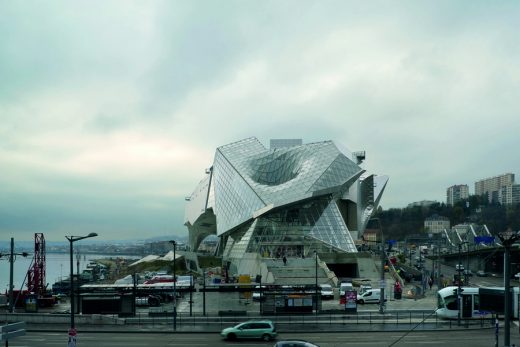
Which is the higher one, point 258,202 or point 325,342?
point 258,202

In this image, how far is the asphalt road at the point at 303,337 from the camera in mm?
30266

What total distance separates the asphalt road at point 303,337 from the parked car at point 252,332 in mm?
388

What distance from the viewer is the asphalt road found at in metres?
30.3

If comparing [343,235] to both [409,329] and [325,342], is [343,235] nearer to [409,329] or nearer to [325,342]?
[409,329]

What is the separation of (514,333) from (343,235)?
50132mm

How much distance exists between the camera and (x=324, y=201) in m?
89.6

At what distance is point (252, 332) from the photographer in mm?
31781

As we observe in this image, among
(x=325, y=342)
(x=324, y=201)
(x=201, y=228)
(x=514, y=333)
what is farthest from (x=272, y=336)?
(x=201, y=228)

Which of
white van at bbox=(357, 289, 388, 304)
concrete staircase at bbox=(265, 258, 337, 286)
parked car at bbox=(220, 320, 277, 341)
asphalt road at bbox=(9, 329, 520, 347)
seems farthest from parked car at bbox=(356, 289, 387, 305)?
parked car at bbox=(220, 320, 277, 341)

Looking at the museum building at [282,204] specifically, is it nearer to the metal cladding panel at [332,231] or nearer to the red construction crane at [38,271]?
the metal cladding panel at [332,231]

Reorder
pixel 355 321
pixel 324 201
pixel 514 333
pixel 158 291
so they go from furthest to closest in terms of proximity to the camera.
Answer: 1. pixel 324 201
2. pixel 158 291
3. pixel 355 321
4. pixel 514 333

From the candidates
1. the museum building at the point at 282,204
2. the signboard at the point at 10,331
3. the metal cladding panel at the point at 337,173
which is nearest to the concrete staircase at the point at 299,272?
the museum building at the point at 282,204

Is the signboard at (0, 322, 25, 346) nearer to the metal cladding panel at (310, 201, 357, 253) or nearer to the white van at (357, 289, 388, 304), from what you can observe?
the white van at (357, 289, 388, 304)

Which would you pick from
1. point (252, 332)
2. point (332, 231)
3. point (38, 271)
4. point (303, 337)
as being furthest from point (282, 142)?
point (252, 332)
